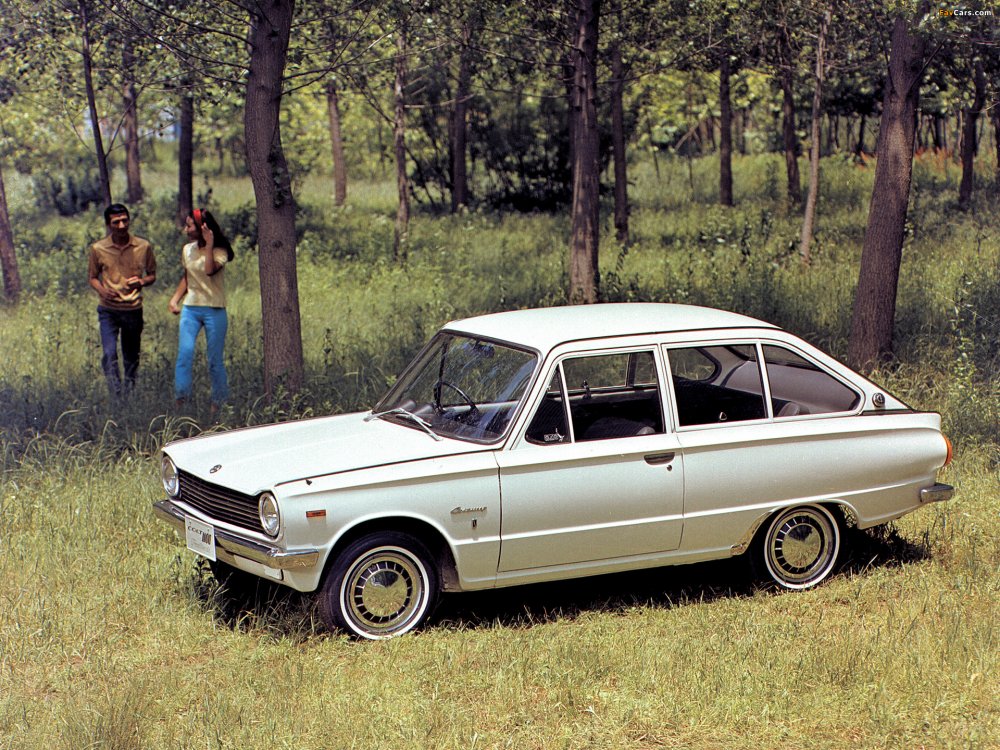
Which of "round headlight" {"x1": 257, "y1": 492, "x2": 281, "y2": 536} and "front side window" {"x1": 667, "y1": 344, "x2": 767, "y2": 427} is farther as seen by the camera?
"front side window" {"x1": 667, "y1": 344, "x2": 767, "y2": 427}

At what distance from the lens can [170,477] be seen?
21.5 ft

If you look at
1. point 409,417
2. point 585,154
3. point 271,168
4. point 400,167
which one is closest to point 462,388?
point 409,417

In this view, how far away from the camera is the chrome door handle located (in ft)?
20.6

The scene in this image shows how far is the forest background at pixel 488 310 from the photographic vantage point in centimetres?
521

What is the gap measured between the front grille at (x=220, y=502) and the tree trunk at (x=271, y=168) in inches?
142

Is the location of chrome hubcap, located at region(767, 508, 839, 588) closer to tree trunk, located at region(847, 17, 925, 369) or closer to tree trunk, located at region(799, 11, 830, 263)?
tree trunk, located at region(847, 17, 925, 369)

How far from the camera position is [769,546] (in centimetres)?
673

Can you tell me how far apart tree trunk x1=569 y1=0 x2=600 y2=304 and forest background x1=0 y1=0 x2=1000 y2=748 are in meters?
0.05

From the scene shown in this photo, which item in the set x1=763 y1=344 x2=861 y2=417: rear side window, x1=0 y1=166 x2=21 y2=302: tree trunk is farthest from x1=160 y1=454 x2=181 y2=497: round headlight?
x1=0 y1=166 x2=21 y2=302: tree trunk

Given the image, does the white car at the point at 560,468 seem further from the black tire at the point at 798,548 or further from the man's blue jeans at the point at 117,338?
the man's blue jeans at the point at 117,338

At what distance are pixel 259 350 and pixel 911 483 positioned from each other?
765 centimetres

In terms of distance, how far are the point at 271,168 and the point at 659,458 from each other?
4777 mm
